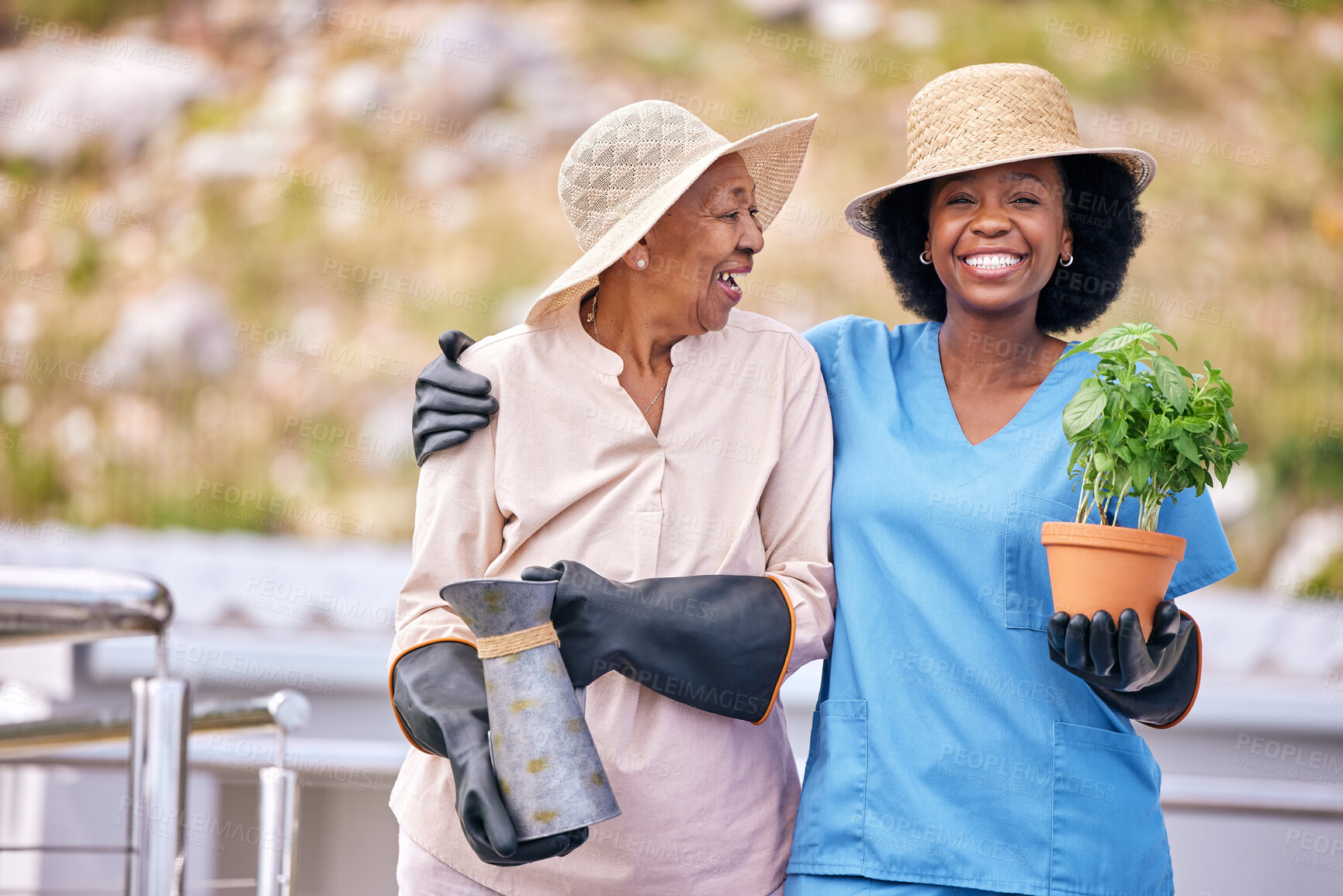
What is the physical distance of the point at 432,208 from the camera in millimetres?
5406

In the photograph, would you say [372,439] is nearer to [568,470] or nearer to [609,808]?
[568,470]

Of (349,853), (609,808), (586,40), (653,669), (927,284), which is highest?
(586,40)

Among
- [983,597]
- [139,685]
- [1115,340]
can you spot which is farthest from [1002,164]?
[139,685]

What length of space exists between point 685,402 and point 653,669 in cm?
38

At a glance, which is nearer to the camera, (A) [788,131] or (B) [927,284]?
(A) [788,131]

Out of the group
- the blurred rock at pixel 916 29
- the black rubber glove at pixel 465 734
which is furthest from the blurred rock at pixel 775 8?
the black rubber glove at pixel 465 734

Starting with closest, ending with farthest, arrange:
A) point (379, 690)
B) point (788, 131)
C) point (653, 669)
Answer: point (653, 669), point (788, 131), point (379, 690)

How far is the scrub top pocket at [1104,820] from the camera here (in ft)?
5.08

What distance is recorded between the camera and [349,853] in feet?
10.8

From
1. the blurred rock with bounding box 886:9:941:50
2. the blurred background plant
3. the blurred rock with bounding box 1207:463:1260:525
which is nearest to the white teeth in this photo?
the blurred background plant

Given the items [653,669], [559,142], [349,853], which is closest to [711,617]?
[653,669]

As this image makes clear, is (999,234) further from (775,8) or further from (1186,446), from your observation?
(775,8)

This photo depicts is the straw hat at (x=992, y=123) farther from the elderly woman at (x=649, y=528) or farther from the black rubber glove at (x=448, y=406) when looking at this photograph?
the black rubber glove at (x=448, y=406)

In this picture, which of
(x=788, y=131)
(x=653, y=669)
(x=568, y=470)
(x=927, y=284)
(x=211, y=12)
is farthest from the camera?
(x=211, y=12)
